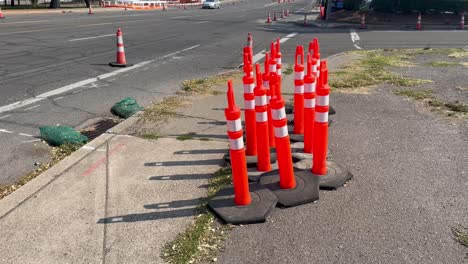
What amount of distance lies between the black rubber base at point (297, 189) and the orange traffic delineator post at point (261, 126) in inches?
6.1

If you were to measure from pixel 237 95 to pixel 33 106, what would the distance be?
12.2 ft

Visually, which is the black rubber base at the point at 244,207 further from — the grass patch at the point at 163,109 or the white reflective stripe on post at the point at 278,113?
the grass patch at the point at 163,109

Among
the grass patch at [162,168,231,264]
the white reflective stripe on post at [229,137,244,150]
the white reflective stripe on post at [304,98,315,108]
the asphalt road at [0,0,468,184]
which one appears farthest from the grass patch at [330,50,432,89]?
the grass patch at [162,168,231,264]

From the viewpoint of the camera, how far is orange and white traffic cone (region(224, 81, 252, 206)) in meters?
3.51

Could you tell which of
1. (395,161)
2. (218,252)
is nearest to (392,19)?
(395,161)

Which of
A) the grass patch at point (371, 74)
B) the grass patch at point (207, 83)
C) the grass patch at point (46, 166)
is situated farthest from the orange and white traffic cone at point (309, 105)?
the grass patch at point (371, 74)

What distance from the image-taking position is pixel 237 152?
3652 millimetres

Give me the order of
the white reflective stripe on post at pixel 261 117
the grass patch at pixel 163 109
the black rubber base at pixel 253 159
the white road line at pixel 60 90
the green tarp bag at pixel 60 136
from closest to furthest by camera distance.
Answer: the white reflective stripe on post at pixel 261 117, the black rubber base at pixel 253 159, the green tarp bag at pixel 60 136, the grass patch at pixel 163 109, the white road line at pixel 60 90

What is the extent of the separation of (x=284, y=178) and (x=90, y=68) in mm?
7943

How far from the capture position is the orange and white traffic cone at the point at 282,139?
3811 millimetres

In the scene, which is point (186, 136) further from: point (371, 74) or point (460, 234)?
point (371, 74)

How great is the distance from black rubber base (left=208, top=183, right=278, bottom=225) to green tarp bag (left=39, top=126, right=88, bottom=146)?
2518 millimetres

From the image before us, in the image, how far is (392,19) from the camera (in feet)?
89.0

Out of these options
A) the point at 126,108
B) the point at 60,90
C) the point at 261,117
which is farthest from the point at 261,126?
the point at 60,90
